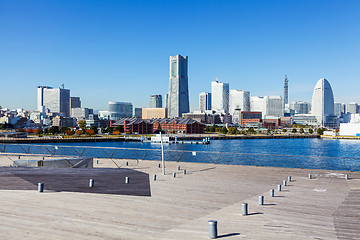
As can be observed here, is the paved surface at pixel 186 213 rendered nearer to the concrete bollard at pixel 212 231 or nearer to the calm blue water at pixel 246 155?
the concrete bollard at pixel 212 231

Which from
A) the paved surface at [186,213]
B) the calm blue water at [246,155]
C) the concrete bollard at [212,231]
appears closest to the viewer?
the concrete bollard at [212,231]

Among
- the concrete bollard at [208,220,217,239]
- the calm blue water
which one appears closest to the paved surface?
the concrete bollard at [208,220,217,239]

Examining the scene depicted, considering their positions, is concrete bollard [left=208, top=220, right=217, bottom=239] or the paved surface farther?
the paved surface

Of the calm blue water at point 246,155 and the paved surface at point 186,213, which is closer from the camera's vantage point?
the paved surface at point 186,213

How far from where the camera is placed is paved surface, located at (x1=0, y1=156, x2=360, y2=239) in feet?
35.7

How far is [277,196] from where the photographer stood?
17391 millimetres

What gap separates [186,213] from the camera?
13617 mm

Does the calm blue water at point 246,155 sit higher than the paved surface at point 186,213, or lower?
lower

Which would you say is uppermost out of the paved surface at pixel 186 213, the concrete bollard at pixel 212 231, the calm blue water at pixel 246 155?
the concrete bollard at pixel 212 231

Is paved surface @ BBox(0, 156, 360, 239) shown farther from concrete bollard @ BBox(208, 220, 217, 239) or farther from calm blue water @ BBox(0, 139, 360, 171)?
calm blue water @ BBox(0, 139, 360, 171)

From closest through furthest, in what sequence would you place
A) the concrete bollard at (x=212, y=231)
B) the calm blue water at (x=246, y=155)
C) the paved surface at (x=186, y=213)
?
the concrete bollard at (x=212, y=231) → the paved surface at (x=186, y=213) → the calm blue water at (x=246, y=155)

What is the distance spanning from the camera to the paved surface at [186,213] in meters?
10.9

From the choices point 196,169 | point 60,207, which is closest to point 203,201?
point 60,207

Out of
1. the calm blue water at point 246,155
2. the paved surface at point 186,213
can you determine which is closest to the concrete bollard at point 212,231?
the paved surface at point 186,213
